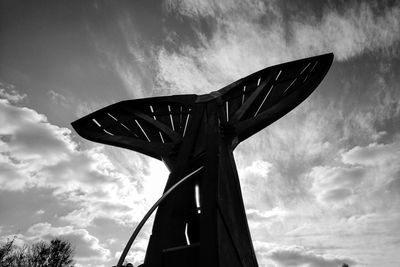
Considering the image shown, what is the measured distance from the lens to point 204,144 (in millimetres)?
8820

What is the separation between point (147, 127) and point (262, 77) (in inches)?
209

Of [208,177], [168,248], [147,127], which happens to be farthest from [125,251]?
[147,127]

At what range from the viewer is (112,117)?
1229 cm

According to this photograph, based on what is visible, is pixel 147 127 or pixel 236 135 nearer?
pixel 236 135

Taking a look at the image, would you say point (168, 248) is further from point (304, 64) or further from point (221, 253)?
point (304, 64)

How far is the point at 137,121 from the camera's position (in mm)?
12070

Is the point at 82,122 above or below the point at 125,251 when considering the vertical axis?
above

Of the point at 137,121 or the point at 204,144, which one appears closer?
the point at 204,144

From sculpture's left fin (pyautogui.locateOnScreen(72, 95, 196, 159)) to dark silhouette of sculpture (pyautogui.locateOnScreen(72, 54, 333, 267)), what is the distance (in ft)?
0.14

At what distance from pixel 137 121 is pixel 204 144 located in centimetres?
444

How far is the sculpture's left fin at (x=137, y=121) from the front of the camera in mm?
11141

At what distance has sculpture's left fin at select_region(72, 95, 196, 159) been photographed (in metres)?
11.1

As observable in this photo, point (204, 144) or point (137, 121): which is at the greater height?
point (137, 121)

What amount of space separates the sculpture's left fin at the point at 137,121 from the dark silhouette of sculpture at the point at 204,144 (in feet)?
0.14
